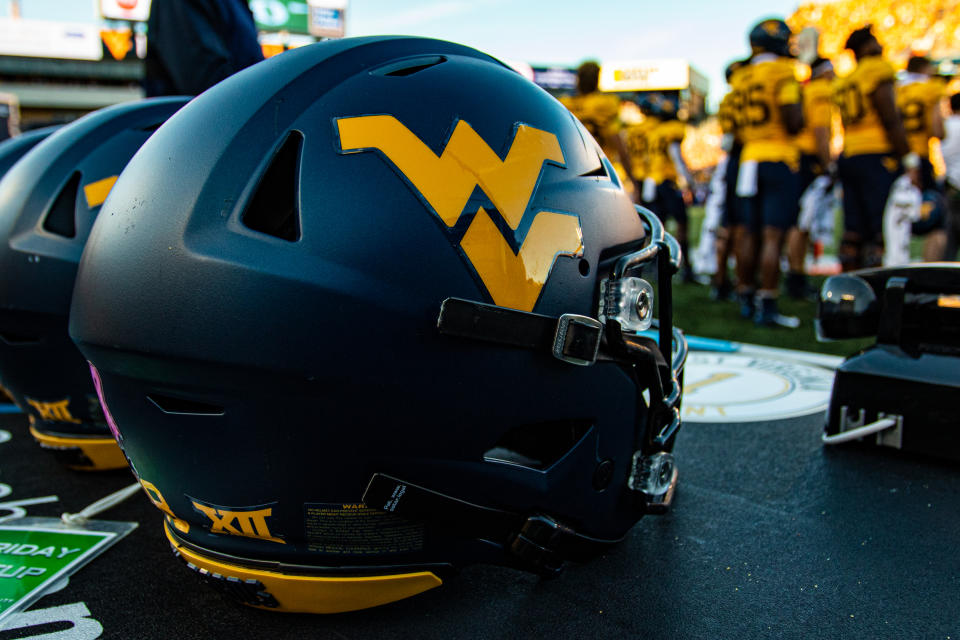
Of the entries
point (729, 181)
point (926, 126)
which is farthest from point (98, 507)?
point (926, 126)

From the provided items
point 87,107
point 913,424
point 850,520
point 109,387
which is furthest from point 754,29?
point 87,107

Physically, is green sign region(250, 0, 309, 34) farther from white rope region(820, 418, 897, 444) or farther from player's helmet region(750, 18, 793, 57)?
white rope region(820, 418, 897, 444)

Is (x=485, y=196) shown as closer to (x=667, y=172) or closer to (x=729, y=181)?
(x=729, y=181)

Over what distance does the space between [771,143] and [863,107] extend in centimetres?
70

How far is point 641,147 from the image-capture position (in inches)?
277

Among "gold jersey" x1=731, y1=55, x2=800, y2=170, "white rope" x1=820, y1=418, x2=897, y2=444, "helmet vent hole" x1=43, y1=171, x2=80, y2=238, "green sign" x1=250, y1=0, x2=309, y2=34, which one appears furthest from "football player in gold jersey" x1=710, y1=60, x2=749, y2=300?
"green sign" x1=250, y1=0, x2=309, y2=34

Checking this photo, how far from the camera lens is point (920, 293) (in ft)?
7.10

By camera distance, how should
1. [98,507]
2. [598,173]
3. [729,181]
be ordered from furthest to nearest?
[729,181] < [98,507] < [598,173]

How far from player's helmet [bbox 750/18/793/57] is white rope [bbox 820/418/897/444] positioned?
11.0ft

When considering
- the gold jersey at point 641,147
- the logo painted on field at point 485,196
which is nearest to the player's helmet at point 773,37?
the gold jersey at point 641,147

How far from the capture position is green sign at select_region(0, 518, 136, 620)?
142 centimetres

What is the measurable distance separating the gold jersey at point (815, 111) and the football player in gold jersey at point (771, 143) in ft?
2.25

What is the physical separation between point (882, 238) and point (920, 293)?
118 inches

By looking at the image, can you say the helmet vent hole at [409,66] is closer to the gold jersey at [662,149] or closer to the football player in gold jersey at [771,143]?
the football player in gold jersey at [771,143]
